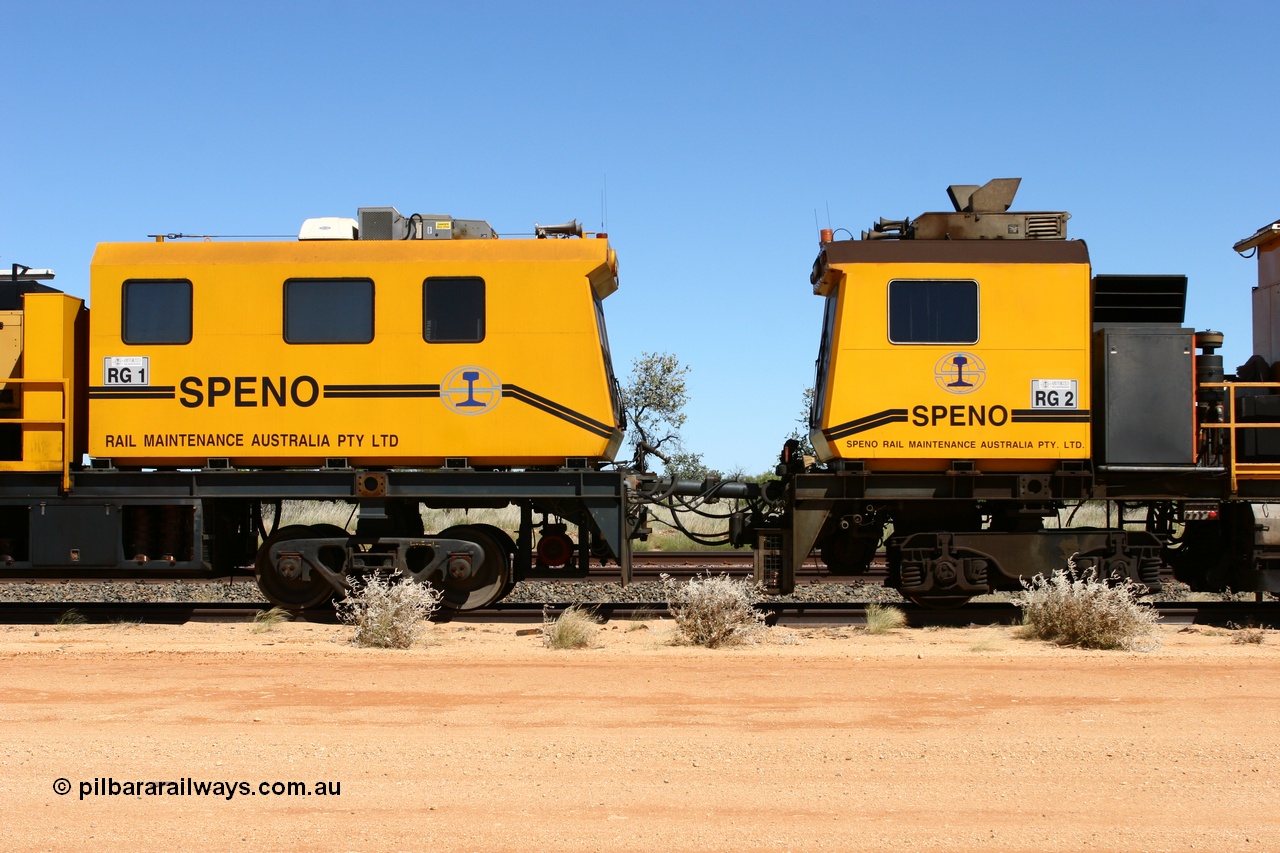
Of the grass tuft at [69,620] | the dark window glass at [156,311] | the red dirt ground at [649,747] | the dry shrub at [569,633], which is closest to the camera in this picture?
the red dirt ground at [649,747]

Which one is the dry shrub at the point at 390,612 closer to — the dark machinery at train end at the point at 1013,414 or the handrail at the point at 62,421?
the handrail at the point at 62,421

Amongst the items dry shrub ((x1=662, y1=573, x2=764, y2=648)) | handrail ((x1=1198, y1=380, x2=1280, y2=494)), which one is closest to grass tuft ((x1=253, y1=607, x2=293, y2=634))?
dry shrub ((x1=662, y1=573, x2=764, y2=648))

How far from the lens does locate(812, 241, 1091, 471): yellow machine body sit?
11219 millimetres

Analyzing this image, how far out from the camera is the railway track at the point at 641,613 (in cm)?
1193

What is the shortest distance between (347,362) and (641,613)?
164 inches

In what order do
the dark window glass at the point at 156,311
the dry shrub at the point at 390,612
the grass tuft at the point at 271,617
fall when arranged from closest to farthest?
the dry shrub at the point at 390,612, the dark window glass at the point at 156,311, the grass tuft at the point at 271,617

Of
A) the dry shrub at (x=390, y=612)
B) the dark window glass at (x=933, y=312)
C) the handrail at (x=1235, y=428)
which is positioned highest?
the dark window glass at (x=933, y=312)

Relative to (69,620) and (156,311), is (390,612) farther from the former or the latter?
(69,620)

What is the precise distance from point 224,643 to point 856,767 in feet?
→ 22.7

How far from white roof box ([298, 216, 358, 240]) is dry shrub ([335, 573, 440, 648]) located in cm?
351

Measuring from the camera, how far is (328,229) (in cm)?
1168

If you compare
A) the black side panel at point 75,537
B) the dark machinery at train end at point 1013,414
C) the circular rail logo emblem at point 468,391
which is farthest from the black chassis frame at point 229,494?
the dark machinery at train end at point 1013,414

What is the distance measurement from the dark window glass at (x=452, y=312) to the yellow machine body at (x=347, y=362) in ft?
0.07

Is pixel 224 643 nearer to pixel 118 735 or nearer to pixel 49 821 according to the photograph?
pixel 118 735
